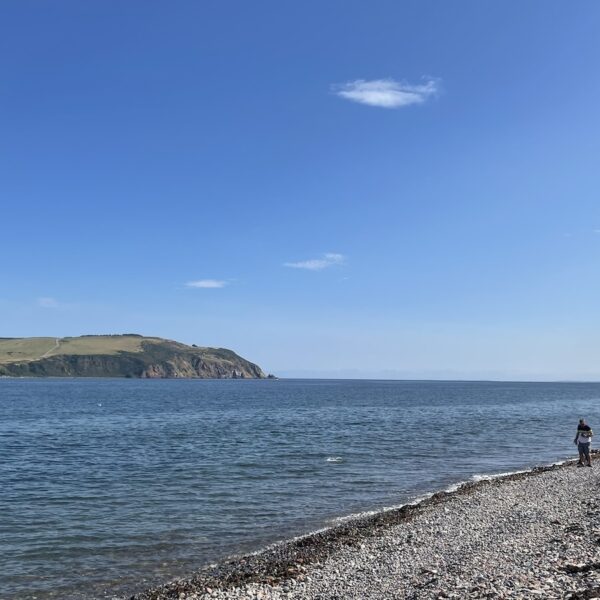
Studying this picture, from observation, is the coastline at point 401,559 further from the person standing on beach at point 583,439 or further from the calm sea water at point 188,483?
the person standing on beach at point 583,439

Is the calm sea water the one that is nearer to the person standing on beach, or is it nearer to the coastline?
the coastline

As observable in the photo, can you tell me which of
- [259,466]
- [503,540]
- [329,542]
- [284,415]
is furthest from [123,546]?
[284,415]

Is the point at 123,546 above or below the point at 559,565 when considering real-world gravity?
below

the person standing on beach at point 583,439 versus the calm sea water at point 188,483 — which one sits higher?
the person standing on beach at point 583,439

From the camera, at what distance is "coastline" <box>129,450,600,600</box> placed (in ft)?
44.9

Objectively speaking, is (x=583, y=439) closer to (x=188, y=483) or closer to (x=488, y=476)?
(x=488, y=476)

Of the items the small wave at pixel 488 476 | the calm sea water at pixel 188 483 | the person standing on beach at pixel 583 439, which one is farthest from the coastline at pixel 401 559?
the person standing on beach at pixel 583 439

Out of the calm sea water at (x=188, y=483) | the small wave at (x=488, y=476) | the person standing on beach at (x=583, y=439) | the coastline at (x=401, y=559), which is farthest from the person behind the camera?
the person standing on beach at (x=583, y=439)

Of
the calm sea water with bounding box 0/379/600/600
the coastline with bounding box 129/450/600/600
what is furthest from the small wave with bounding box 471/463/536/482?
the coastline with bounding box 129/450/600/600

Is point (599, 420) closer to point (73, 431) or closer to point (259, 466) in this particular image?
point (259, 466)

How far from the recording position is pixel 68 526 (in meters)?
23.7

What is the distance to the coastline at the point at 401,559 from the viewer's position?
13.7 m

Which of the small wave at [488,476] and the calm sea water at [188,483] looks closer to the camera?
the calm sea water at [188,483]

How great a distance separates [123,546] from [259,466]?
17.1 m
